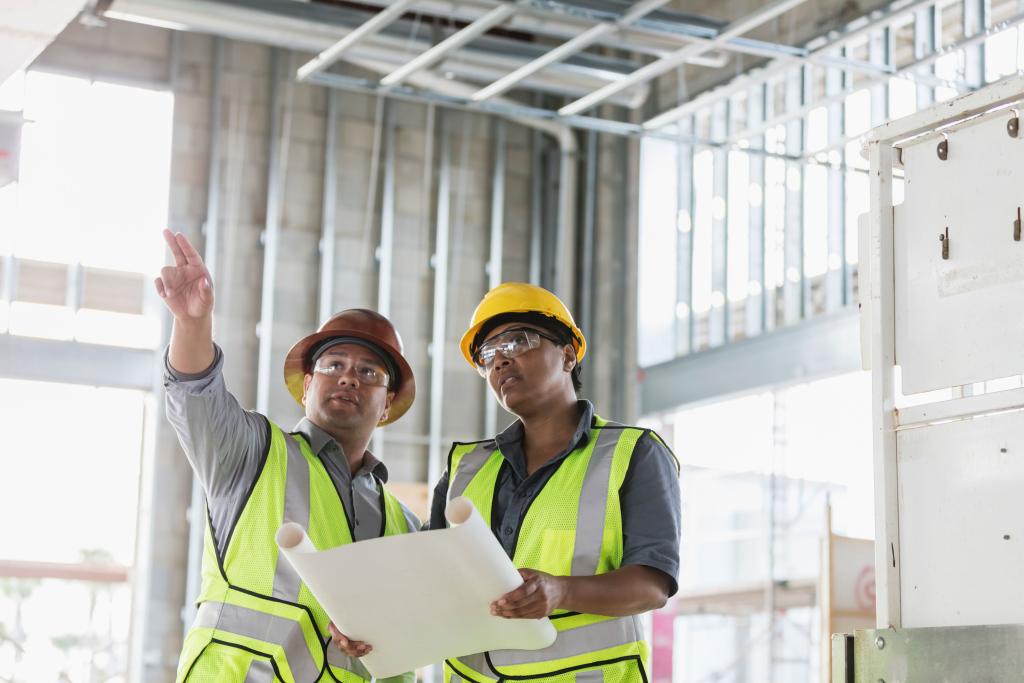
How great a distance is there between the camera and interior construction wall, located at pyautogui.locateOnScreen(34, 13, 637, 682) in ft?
38.3

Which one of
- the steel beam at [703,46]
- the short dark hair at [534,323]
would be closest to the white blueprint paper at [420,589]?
the short dark hair at [534,323]

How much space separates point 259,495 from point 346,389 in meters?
0.51

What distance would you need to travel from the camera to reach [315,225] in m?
12.7

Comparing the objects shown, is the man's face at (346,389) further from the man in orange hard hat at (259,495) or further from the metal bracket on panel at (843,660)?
the metal bracket on panel at (843,660)

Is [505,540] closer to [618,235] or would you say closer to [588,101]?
[588,101]

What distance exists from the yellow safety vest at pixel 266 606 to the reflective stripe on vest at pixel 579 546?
43 centimetres

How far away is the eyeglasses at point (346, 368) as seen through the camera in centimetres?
423

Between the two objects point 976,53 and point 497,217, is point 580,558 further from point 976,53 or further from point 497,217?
point 497,217

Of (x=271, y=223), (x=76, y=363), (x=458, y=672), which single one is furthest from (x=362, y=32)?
(x=458, y=672)

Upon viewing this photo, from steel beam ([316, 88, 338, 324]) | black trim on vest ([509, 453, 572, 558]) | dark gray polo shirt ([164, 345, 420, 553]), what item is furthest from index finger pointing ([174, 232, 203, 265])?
steel beam ([316, 88, 338, 324])

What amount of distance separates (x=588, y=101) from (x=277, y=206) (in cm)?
378

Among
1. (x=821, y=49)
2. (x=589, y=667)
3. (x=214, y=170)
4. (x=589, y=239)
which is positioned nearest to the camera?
(x=589, y=667)

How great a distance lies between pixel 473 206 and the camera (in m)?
13.4

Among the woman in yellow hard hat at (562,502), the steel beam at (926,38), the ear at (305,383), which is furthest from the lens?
the steel beam at (926,38)
